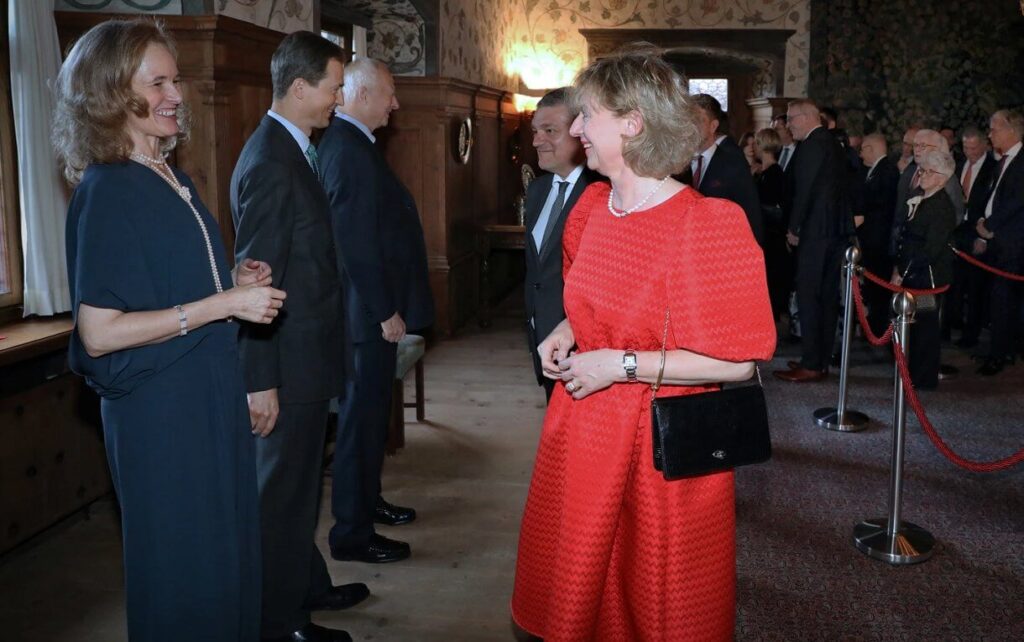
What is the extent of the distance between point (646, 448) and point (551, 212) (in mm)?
1401

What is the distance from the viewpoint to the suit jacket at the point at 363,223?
11.0 feet

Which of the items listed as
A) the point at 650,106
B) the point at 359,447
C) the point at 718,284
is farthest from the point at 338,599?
the point at 650,106

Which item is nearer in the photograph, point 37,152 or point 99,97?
point 99,97

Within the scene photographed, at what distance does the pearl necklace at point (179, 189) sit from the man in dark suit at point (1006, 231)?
20.2 feet

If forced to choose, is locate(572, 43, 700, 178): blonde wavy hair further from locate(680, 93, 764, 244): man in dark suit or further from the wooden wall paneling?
locate(680, 93, 764, 244): man in dark suit

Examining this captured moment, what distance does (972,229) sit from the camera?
7574mm

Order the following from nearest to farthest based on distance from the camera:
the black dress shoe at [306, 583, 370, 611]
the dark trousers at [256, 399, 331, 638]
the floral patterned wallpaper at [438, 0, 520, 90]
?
the dark trousers at [256, 399, 331, 638] → the black dress shoe at [306, 583, 370, 611] → the floral patterned wallpaper at [438, 0, 520, 90]

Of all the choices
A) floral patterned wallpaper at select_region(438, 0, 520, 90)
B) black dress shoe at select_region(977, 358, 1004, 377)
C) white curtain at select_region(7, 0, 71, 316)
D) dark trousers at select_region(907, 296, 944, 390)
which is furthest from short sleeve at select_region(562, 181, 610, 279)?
floral patterned wallpaper at select_region(438, 0, 520, 90)

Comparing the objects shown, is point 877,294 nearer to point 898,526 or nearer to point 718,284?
point 898,526

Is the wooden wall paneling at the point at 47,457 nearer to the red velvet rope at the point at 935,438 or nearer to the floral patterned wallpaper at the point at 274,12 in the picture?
the floral patterned wallpaper at the point at 274,12

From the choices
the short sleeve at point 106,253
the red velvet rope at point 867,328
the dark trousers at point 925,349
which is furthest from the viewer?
the dark trousers at point 925,349

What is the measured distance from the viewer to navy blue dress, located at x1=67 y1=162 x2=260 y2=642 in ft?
6.27

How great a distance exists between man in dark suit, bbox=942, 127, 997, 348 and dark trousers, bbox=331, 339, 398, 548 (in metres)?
5.63

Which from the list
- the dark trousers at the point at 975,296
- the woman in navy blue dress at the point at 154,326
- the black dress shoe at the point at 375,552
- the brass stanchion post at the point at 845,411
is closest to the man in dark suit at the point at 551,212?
the black dress shoe at the point at 375,552
